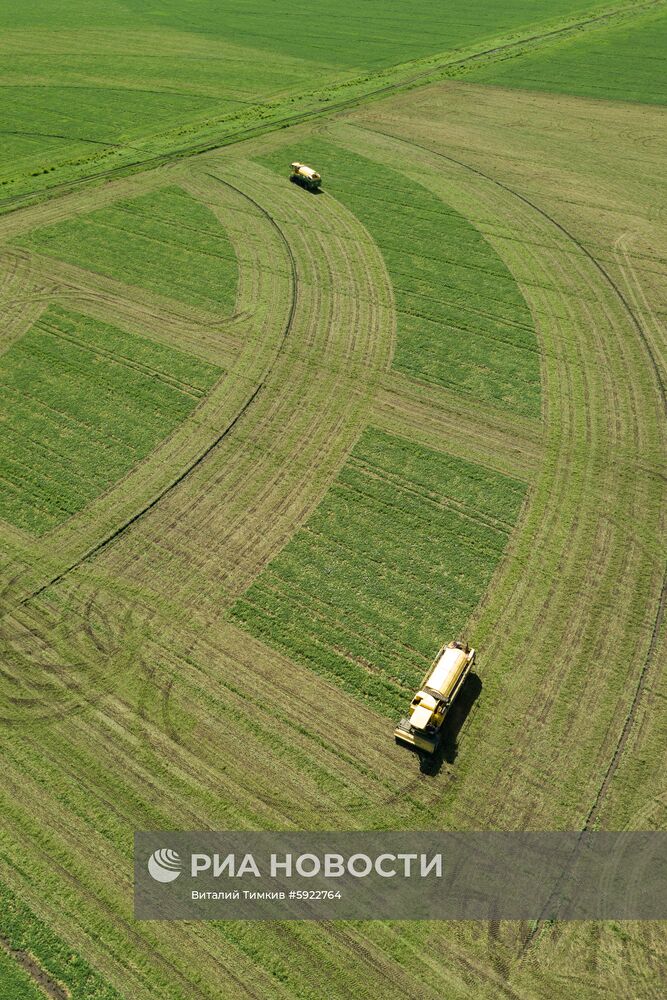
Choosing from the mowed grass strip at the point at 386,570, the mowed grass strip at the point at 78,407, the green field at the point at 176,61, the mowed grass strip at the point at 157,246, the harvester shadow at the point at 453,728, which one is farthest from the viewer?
the green field at the point at 176,61

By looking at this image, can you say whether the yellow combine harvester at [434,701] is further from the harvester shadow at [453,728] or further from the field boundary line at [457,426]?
the field boundary line at [457,426]

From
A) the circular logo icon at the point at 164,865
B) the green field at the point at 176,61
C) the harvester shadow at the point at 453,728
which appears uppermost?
the green field at the point at 176,61

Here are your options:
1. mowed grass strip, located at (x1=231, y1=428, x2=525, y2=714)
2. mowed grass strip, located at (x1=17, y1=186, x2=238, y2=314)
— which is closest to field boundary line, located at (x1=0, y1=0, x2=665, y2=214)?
mowed grass strip, located at (x1=17, y1=186, x2=238, y2=314)

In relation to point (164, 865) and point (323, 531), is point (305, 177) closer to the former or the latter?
point (323, 531)

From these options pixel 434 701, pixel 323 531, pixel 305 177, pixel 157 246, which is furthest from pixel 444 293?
pixel 434 701

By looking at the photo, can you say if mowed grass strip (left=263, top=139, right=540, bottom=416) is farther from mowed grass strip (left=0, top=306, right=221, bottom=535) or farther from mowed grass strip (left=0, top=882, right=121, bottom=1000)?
mowed grass strip (left=0, top=882, right=121, bottom=1000)

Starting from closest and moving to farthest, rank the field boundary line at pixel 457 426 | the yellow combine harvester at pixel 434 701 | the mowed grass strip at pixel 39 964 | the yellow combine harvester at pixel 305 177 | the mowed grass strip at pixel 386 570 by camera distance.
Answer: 1. the mowed grass strip at pixel 39 964
2. the yellow combine harvester at pixel 434 701
3. the mowed grass strip at pixel 386 570
4. the field boundary line at pixel 457 426
5. the yellow combine harvester at pixel 305 177

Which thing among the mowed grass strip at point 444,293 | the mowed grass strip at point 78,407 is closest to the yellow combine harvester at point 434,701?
the mowed grass strip at point 444,293

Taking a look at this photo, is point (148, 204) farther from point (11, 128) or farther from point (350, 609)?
point (350, 609)
